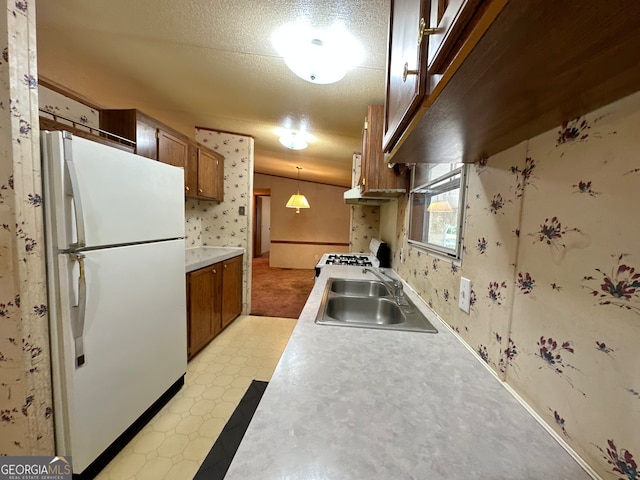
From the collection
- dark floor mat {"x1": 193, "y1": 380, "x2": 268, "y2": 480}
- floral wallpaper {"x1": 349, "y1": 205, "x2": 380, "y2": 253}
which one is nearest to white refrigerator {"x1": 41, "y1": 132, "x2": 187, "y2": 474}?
dark floor mat {"x1": 193, "y1": 380, "x2": 268, "y2": 480}

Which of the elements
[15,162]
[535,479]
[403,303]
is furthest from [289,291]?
[535,479]

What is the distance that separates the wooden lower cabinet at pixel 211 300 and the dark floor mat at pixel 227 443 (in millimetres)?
824

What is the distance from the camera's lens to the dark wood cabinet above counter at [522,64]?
0.30m

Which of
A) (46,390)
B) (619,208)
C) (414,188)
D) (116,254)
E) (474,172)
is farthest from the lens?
(414,188)

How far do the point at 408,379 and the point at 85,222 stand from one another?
1450mm

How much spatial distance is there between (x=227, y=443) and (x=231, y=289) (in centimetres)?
182

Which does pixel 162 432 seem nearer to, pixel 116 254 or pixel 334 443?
pixel 116 254

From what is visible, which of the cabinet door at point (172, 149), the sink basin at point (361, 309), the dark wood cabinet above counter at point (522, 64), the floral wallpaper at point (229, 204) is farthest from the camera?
the floral wallpaper at point (229, 204)

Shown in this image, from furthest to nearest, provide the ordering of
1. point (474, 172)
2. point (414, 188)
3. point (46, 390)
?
point (414, 188) < point (46, 390) < point (474, 172)

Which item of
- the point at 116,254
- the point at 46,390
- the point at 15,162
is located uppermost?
the point at 15,162

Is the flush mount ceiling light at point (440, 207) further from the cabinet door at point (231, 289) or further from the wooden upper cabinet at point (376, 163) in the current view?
the cabinet door at point (231, 289)

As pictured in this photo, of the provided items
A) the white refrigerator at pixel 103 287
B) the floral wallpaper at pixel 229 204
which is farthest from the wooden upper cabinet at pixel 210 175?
the white refrigerator at pixel 103 287

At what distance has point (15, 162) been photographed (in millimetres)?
963

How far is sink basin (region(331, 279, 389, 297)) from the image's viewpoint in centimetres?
184
